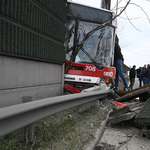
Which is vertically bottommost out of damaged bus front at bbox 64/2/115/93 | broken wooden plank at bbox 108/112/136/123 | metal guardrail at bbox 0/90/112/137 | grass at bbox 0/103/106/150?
grass at bbox 0/103/106/150

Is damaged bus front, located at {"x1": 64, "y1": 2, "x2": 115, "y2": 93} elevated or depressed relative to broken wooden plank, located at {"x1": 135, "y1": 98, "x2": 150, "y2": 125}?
elevated

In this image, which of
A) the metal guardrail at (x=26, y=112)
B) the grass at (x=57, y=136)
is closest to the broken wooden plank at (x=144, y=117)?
the grass at (x=57, y=136)

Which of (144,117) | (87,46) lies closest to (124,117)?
(144,117)

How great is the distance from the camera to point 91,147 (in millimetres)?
2498

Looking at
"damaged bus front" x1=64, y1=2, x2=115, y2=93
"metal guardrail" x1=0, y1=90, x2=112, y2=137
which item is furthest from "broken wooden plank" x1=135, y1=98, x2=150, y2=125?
"damaged bus front" x1=64, y1=2, x2=115, y2=93

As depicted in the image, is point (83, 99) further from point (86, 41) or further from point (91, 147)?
point (86, 41)

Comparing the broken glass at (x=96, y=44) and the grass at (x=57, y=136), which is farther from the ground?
the broken glass at (x=96, y=44)

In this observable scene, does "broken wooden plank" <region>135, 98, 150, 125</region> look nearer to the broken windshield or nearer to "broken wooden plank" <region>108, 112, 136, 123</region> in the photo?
"broken wooden plank" <region>108, 112, 136, 123</region>

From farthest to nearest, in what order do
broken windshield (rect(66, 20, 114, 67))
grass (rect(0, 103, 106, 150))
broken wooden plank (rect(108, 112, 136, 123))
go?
1. broken windshield (rect(66, 20, 114, 67))
2. broken wooden plank (rect(108, 112, 136, 123))
3. grass (rect(0, 103, 106, 150))

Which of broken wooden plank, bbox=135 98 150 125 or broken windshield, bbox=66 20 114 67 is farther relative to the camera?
broken windshield, bbox=66 20 114 67

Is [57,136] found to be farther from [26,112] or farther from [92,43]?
[92,43]

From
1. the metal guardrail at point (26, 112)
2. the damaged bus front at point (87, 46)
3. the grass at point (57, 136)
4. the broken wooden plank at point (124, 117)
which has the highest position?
the damaged bus front at point (87, 46)

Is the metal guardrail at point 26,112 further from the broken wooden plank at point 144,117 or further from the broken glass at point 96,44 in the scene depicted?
the broken glass at point 96,44

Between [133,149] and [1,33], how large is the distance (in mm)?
2970
